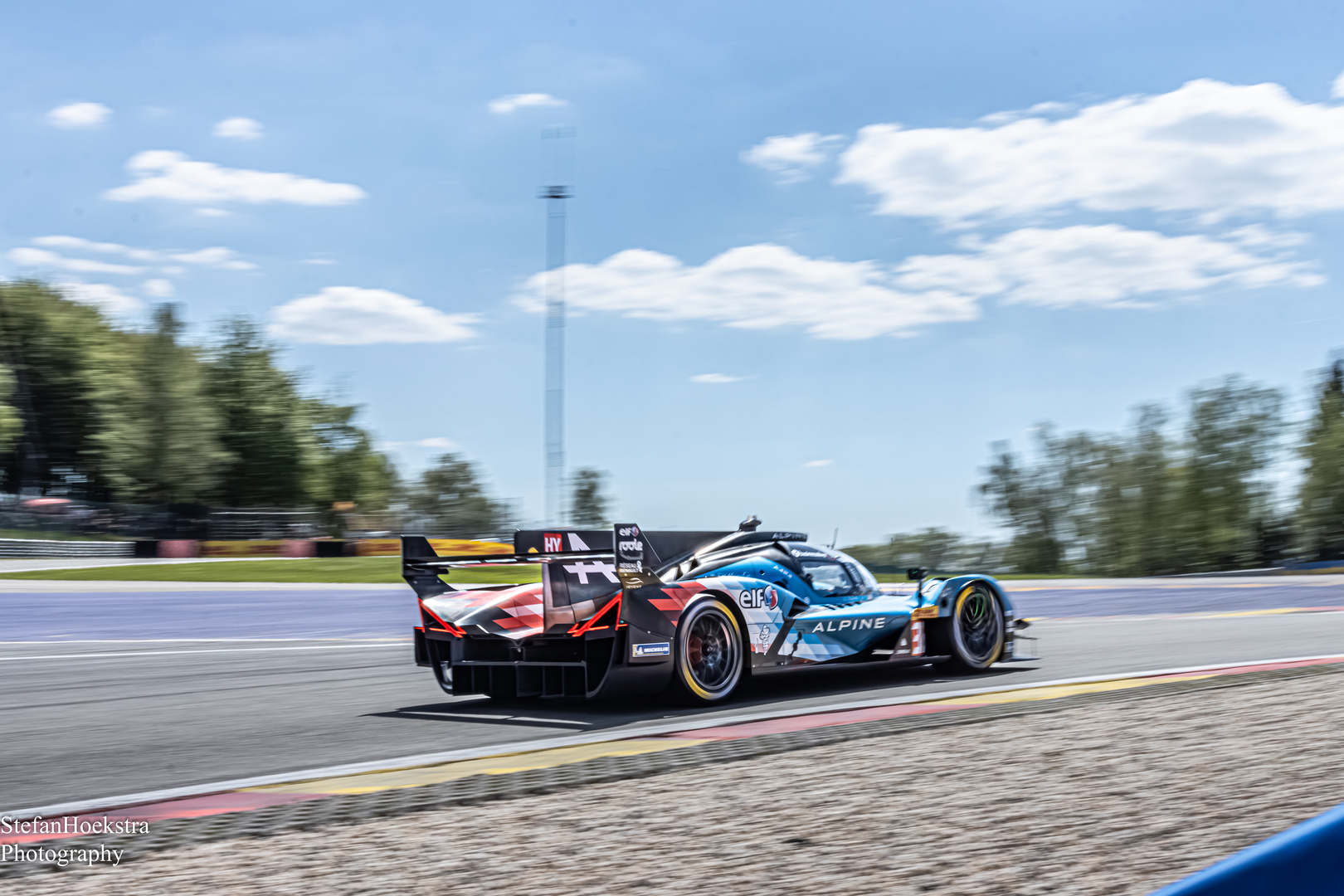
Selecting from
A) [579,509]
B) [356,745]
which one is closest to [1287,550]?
[579,509]

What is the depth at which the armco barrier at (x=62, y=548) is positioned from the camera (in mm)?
37000

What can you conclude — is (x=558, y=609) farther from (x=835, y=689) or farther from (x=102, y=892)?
(x=102, y=892)

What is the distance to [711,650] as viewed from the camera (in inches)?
316

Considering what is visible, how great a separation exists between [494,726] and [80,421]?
61.0 metres

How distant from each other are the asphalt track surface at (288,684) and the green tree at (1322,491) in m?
40.5

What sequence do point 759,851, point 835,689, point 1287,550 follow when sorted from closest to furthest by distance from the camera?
point 759,851, point 835,689, point 1287,550

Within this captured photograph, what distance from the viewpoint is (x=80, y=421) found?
198ft

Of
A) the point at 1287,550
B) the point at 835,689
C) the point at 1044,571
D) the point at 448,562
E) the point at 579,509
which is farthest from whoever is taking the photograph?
the point at 579,509

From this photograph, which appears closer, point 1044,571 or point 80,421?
point 80,421

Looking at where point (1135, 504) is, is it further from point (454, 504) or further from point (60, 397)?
point (60, 397)

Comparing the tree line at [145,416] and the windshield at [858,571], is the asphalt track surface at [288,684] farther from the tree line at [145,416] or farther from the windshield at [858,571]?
the tree line at [145,416]

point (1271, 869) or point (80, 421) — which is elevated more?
point (80, 421)

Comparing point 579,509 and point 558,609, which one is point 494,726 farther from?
point 579,509

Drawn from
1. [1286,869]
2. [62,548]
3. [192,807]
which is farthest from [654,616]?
[62,548]
